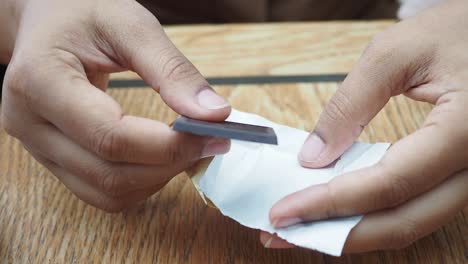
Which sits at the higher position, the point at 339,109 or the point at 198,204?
the point at 339,109

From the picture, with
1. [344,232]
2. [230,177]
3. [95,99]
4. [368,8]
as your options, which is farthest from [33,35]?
[368,8]

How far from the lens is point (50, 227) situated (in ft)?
1.71

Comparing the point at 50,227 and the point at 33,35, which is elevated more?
the point at 33,35

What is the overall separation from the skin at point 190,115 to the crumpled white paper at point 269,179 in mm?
10

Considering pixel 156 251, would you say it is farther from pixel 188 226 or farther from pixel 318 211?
pixel 318 211

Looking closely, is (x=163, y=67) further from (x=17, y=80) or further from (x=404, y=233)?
→ (x=404, y=233)

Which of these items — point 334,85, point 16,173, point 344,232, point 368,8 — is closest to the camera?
point 344,232

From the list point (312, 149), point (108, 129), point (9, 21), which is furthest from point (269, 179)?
point (9, 21)

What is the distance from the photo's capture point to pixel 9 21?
616mm

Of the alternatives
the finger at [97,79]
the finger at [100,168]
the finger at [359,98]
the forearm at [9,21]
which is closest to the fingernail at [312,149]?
the finger at [359,98]

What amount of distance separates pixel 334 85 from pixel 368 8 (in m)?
0.40

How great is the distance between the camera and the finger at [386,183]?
1.40 feet

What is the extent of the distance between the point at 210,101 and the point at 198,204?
0.46 ft

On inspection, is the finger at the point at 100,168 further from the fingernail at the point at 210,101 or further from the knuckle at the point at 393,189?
the knuckle at the point at 393,189
